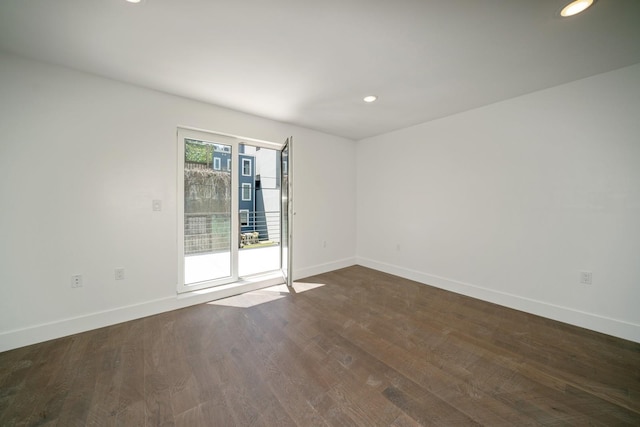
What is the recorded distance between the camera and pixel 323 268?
14.2 feet

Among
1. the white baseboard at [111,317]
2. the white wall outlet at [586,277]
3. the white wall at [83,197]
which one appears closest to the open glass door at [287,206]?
the white baseboard at [111,317]

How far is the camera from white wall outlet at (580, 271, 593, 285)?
95.2 inches

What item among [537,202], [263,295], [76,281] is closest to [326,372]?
[263,295]

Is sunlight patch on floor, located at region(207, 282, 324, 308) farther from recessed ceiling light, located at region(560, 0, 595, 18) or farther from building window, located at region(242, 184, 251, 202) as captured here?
building window, located at region(242, 184, 251, 202)

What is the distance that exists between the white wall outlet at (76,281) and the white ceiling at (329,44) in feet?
6.80

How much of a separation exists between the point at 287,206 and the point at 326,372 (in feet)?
7.41

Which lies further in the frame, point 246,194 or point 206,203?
point 246,194

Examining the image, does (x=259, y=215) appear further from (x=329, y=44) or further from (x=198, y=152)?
(x=329, y=44)

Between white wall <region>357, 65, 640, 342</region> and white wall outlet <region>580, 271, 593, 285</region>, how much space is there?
0.12 ft

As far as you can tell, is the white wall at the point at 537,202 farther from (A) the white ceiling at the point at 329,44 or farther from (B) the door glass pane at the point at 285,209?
(B) the door glass pane at the point at 285,209

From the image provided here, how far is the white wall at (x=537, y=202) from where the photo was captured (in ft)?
7.42

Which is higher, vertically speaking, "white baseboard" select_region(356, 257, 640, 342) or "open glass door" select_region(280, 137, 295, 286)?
"open glass door" select_region(280, 137, 295, 286)

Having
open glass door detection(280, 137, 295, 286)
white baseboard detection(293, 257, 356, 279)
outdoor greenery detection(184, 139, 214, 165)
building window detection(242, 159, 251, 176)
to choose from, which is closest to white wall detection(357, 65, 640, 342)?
white baseboard detection(293, 257, 356, 279)

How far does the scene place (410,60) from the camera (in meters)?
2.10
